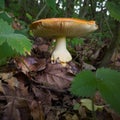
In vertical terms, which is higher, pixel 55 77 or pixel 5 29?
pixel 5 29

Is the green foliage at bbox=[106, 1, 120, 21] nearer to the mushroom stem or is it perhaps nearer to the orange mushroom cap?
the orange mushroom cap

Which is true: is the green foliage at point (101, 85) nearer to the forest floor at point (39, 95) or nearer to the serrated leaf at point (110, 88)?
the serrated leaf at point (110, 88)

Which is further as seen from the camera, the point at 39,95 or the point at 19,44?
the point at 39,95

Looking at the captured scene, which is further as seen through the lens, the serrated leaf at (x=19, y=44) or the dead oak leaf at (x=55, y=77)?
the dead oak leaf at (x=55, y=77)

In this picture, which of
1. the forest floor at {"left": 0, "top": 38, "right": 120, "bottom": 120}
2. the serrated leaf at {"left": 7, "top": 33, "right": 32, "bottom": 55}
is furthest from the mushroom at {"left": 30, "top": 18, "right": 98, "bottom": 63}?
the serrated leaf at {"left": 7, "top": 33, "right": 32, "bottom": 55}

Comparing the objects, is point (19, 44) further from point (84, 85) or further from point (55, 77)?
point (55, 77)

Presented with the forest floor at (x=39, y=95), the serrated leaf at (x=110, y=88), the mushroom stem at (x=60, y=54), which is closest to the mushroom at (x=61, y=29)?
the mushroom stem at (x=60, y=54)

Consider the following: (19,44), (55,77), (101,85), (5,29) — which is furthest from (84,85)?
(55,77)
